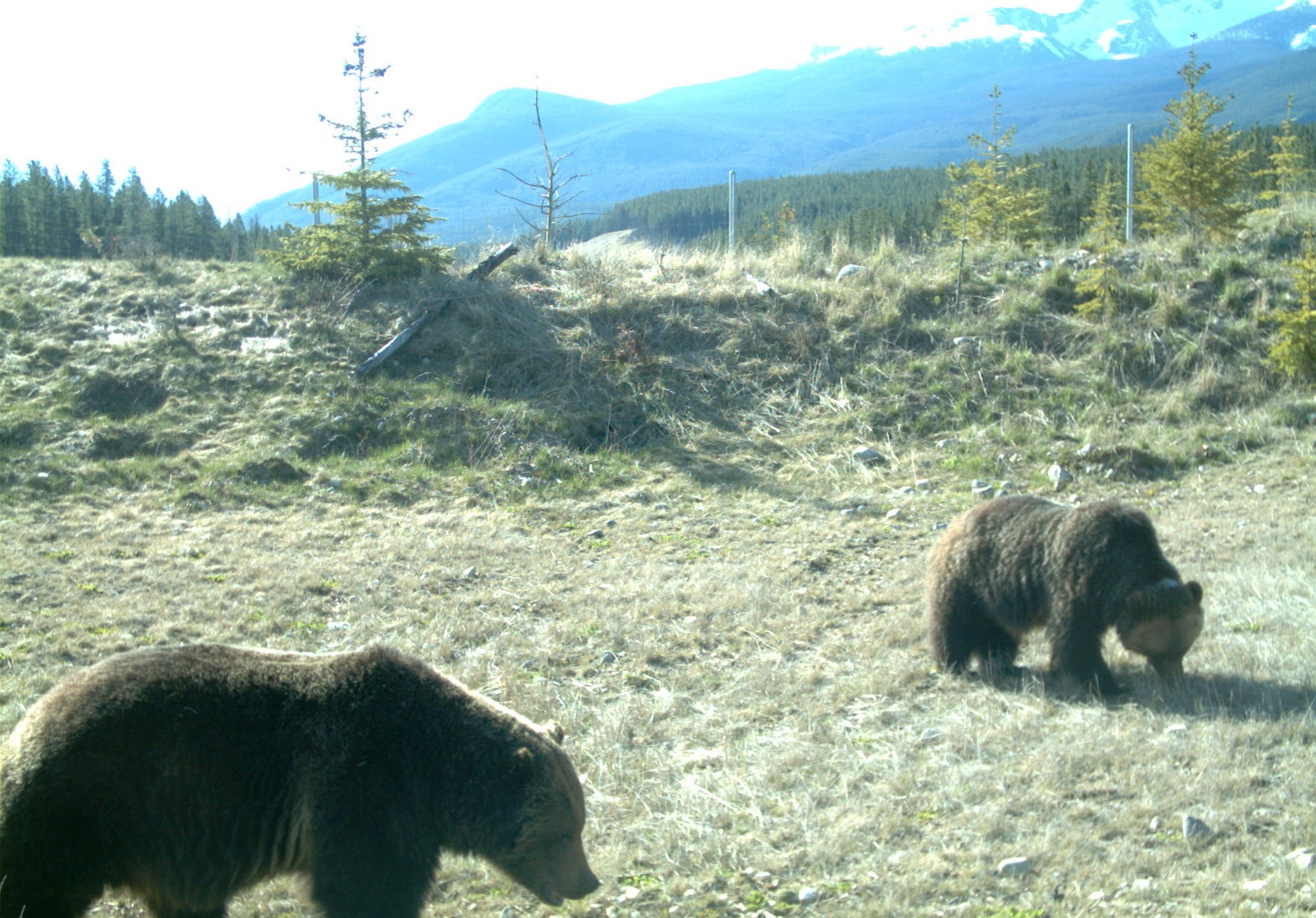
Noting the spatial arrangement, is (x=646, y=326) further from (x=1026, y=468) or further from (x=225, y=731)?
(x=225, y=731)

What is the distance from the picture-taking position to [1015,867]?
3936 mm

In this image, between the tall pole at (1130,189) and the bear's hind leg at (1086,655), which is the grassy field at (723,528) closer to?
the bear's hind leg at (1086,655)

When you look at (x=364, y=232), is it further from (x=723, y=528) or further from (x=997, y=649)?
(x=997, y=649)

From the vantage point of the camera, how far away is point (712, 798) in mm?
4750

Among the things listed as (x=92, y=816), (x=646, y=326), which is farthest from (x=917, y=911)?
(x=646, y=326)

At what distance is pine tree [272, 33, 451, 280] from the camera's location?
16328 millimetres

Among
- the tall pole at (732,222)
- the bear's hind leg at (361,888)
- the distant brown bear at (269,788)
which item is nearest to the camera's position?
the distant brown bear at (269,788)

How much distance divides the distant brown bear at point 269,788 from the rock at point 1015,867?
161cm

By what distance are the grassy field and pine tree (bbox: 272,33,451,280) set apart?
2.13ft

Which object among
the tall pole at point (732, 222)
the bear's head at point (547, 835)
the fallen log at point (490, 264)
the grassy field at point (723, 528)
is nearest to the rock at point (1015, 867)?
the grassy field at point (723, 528)

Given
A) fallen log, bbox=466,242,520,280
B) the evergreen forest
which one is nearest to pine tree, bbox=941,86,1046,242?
the evergreen forest

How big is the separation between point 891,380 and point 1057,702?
8.72 metres

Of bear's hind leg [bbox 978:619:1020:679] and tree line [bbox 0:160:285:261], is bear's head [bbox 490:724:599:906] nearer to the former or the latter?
bear's hind leg [bbox 978:619:1020:679]

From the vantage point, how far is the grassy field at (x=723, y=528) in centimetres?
428
